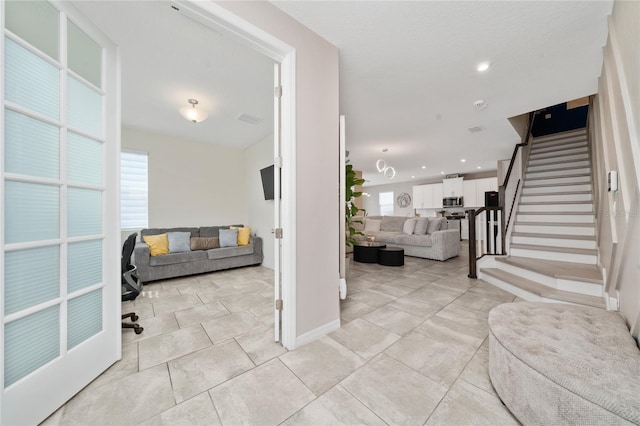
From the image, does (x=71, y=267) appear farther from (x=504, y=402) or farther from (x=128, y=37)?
(x=504, y=402)

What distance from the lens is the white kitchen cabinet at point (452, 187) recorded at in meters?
8.75

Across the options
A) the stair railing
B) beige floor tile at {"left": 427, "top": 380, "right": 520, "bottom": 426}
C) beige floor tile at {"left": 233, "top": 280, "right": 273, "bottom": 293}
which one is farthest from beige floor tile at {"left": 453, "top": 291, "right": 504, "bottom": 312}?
beige floor tile at {"left": 233, "top": 280, "right": 273, "bottom": 293}

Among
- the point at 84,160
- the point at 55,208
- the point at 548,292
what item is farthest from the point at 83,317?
the point at 548,292

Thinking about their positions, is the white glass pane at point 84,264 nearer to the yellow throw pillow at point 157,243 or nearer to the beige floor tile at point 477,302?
the yellow throw pillow at point 157,243

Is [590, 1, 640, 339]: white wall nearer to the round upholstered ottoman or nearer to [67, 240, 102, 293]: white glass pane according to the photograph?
the round upholstered ottoman

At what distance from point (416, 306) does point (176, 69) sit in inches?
144

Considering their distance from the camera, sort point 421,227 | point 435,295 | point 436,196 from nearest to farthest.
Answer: point 435,295 < point 421,227 < point 436,196

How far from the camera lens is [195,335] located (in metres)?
1.99

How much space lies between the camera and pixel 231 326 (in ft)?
7.04

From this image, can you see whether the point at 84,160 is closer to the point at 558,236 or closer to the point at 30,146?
the point at 30,146

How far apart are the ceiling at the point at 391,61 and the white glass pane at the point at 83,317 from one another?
6.49ft

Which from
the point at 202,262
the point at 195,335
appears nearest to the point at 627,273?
the point at 195,335

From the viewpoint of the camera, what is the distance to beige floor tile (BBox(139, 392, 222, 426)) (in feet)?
3.73

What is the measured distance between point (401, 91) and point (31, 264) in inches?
141
